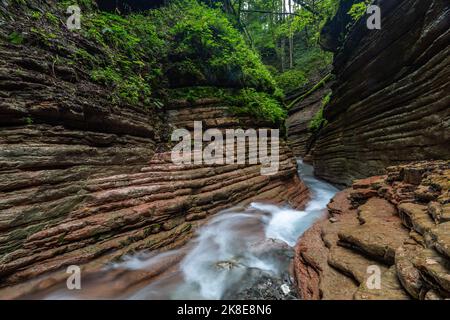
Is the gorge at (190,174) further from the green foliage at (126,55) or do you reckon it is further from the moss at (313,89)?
the moss at (313,89)

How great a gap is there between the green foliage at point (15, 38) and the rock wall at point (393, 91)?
9.56 meters

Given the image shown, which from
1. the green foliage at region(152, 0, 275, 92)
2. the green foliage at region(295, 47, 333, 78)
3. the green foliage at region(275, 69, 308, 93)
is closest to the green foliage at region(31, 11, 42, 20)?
the green foliage at region(152, 0, 275, 92)

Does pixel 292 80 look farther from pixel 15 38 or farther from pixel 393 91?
pixel 15 38

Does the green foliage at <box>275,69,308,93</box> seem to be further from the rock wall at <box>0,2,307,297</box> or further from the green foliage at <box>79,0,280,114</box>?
the rock wall at <box>0,2,307,297</box>

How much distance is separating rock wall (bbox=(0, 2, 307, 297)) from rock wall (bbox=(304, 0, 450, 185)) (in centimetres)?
580

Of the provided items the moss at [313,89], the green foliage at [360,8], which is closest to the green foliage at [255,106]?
the green foliage at [360,8]

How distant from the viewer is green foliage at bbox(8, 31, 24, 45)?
442 cm

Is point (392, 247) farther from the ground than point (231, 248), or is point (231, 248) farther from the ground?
point (392, 247)

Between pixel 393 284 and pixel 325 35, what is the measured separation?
14.0m

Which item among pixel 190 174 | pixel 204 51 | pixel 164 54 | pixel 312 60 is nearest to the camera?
pixel 190 174

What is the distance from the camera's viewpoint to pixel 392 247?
2.90 m

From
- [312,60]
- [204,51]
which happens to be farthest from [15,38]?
[312,60]

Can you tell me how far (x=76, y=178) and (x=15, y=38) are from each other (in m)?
3.10
